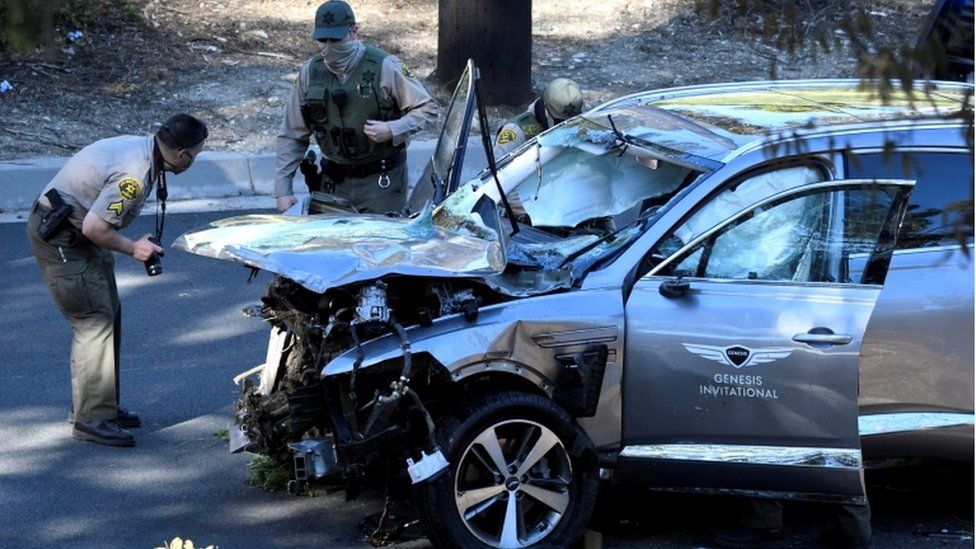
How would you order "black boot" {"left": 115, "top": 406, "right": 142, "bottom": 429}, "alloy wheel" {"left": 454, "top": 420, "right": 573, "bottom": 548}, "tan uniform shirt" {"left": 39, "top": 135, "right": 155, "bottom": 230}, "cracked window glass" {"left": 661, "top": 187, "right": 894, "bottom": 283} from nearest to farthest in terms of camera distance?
"alloy wheel" {"left": 454, "top": 420, "right": 573, "bottom": 548} < "cracked window glass" {"left": 661, "top": 187, "right": 894, "bottom": 283} < "tan uniform shirt" {"left": 39, "top": 135, "right": 155, "bottom": 230} < "black boot" {"left": 115, "top": 406, "right": 142, "bottom": 429}

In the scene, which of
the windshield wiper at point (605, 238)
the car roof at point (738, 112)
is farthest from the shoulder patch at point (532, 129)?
the windshield wiper at point (605, 238)

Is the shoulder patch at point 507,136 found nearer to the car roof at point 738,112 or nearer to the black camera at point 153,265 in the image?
the car roof at point 738,112

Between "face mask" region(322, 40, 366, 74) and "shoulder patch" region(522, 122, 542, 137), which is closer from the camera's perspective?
"face mask" region(322, 40, 366, 74)

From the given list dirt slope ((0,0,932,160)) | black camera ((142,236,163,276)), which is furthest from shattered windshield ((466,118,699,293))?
dirt slope ((0,0,932,160))

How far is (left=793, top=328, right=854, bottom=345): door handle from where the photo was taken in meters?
4.91

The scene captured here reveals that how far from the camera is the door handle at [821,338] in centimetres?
491

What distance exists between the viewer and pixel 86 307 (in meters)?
6.39

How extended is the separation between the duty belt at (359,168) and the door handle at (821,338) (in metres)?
3.25

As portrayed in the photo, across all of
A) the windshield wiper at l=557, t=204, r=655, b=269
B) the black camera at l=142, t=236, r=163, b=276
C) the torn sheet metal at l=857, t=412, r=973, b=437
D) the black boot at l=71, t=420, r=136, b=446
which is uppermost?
the windshield wiper at l=557, t=204, r=655, b=269

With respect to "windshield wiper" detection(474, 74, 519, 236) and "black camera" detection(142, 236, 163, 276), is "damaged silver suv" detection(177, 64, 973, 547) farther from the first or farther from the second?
"black camera" detection(142, 236, 163, 276)

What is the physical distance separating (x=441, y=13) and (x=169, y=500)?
7.55 meters

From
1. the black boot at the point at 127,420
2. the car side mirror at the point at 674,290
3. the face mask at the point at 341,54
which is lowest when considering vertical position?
the black boot at the point at 127,420

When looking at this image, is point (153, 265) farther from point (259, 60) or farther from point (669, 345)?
point (259, 60)

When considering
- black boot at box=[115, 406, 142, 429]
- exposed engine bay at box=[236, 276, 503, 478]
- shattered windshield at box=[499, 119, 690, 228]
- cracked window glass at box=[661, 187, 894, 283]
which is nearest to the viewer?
exposed engine bay at box=[236, 276, 503, 478]
